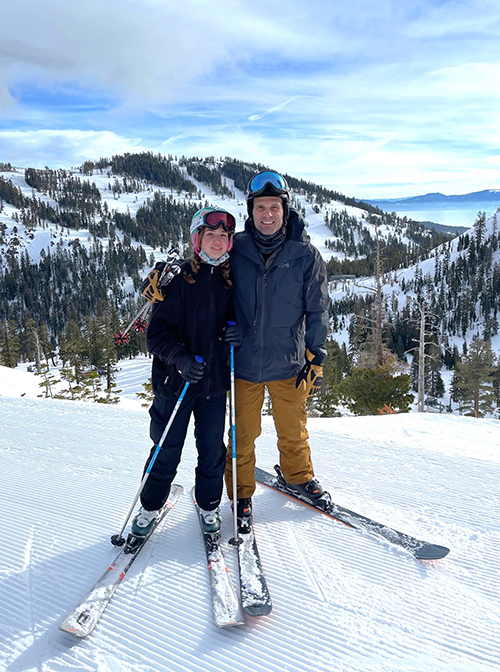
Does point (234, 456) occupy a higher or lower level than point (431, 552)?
higher

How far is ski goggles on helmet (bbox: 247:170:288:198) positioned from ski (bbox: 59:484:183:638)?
282 cm

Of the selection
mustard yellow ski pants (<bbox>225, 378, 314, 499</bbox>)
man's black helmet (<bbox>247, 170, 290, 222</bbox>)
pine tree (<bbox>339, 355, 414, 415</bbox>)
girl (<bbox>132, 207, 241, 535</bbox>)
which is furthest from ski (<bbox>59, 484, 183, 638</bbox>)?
pine tree (<bbox>339, 355, 414, 415</bbox>)

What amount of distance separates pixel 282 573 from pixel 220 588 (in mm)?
469

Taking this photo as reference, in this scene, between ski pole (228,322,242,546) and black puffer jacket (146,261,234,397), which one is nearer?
black puffer jacket (146,261,234,397)

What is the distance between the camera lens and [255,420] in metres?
3.45

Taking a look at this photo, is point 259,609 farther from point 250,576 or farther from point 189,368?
point 189,368

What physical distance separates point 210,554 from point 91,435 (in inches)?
131

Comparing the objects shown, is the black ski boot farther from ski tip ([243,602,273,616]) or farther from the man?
ski tip ([243,602,273,616])

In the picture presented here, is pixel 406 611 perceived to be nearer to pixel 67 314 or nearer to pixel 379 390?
pixel 379 390

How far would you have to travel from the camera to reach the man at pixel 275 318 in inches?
121

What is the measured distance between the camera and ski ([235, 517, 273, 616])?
249 centimetres

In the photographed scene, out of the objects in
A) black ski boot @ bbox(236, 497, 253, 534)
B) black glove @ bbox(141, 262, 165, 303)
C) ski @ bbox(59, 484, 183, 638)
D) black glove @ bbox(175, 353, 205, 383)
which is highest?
black glove @ bbox(141, 262, 165, 303)

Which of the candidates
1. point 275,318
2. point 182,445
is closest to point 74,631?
point 182,445

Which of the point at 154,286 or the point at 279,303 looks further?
the point at 279,303
